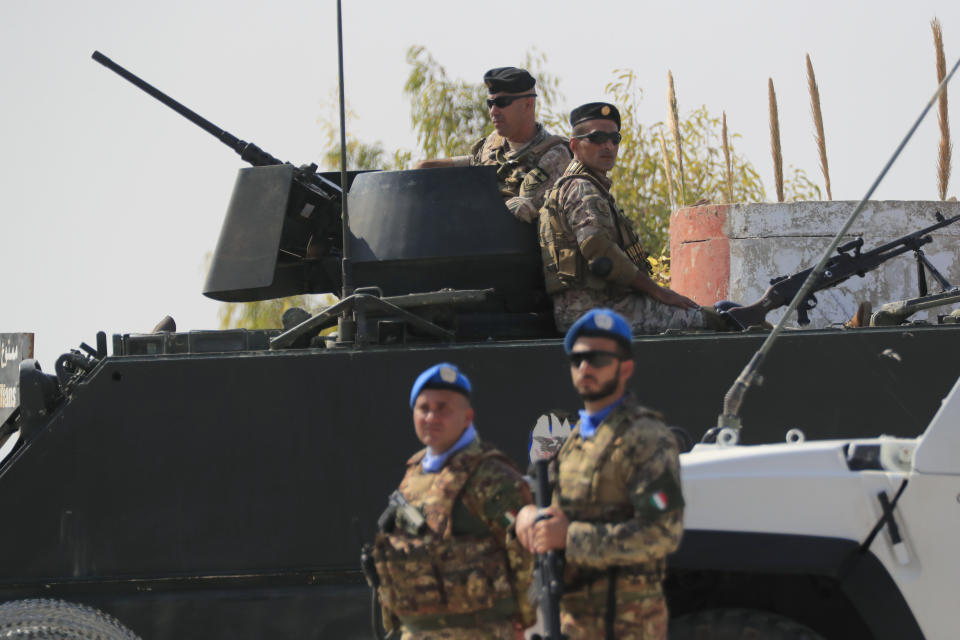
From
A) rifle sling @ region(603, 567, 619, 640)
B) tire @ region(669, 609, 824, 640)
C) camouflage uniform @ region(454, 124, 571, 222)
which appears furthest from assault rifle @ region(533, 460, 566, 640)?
camouflage uniform @ region(454, 124, 571, 222)

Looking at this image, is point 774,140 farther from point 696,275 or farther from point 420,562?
point 420,562

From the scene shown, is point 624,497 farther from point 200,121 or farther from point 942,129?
point 942,129

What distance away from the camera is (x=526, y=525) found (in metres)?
3.50

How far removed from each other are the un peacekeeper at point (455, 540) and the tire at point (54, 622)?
192cm

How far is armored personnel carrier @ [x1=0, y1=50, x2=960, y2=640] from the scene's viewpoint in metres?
5.36

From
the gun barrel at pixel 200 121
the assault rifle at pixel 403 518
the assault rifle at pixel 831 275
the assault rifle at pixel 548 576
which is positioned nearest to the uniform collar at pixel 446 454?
the assault rifle at pixel 403 518

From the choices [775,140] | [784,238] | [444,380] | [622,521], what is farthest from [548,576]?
[775,140]

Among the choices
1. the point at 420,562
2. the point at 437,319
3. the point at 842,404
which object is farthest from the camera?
the point at 437,319

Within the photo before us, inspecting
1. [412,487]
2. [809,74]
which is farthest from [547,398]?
[809,74]

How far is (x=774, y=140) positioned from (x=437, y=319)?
10.1 meters

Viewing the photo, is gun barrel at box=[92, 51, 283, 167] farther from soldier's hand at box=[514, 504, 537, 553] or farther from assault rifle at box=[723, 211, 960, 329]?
soldier's hand at box=[514, 504, 537, 553]

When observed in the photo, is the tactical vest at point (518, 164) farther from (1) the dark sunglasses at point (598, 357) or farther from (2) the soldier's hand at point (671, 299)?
(1) the dark sunglasses at point (598, 357)

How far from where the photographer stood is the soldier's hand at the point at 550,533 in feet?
11.3

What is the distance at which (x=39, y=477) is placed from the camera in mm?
5430
